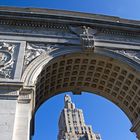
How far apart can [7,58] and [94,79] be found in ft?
23.8

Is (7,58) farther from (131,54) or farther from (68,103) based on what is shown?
(68,103)

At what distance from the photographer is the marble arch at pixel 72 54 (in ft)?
59.9

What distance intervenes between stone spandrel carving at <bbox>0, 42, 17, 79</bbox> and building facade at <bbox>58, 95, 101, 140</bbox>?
3378 inches

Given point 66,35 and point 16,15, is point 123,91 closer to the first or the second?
point 66,35

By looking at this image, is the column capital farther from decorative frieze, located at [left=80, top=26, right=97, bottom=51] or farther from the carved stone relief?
decorative frieze, located at [left=80, top=26, right=97, bottom=51]

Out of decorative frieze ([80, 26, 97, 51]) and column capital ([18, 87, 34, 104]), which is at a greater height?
decorative frieze ([80, 26, 97, 51])

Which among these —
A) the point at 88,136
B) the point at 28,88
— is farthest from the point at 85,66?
the point at 88,136

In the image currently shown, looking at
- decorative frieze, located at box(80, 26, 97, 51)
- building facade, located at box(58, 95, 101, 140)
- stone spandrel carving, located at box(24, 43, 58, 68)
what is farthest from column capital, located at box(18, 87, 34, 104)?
building facade, located at box(58, 95, 101, 140)

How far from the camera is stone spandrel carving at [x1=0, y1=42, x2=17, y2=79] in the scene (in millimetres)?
17019

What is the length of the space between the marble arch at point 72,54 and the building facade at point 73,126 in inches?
3216

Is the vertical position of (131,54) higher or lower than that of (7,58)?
higher

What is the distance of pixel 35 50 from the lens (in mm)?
18844

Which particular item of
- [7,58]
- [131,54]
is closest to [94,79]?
[131,54]

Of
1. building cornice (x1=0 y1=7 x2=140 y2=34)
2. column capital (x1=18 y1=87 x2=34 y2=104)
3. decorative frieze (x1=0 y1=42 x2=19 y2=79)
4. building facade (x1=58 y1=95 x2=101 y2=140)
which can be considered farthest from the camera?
building facade (x1=58 y1=95 x2=101 y2=140)
